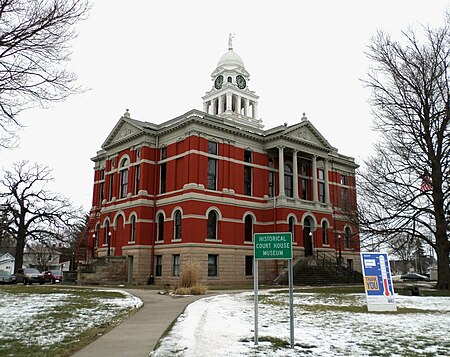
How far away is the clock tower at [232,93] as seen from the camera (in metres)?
48.6

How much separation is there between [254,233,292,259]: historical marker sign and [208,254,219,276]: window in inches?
985

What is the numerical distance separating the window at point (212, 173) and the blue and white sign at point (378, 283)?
20.4 metres

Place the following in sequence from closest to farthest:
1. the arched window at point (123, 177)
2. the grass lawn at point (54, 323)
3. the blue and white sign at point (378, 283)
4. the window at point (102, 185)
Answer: the grass lawn at point (54, 323) → the blue and white sign at point (378, 283) → the arched window at point (123, 177) → the window at point (102, 185)

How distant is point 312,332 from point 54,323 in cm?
687

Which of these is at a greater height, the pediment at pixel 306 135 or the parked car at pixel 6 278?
the pediment at pixel 306 135

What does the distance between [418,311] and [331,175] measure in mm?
33423

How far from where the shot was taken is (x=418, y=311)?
15.1m

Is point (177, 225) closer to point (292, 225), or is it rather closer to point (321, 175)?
point (292, 225)

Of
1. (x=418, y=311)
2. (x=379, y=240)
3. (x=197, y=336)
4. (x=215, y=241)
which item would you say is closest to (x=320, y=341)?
(x=197, y=336)

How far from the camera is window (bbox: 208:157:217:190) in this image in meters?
35.7

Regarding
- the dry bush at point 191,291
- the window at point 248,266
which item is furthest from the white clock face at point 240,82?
the dry bush at point 191,291

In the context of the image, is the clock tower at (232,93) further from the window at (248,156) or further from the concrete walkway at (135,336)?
the concrete walkway at (135,336)

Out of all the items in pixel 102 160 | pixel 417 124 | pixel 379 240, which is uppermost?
pixel 102 160

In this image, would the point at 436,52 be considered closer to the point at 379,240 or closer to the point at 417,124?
the point at 417,124
